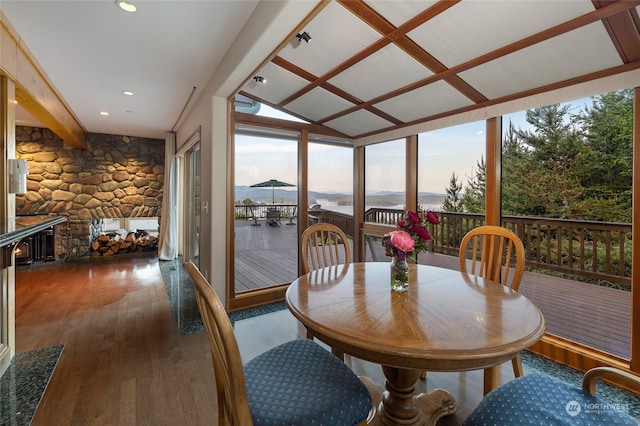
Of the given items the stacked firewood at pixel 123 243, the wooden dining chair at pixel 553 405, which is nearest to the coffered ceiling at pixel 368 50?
the wooden dining chair at pixel 553 405

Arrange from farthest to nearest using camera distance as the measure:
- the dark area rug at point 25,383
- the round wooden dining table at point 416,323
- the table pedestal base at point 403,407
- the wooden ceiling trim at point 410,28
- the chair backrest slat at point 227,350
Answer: the wooden ceiling trim at point 410,28, the dark area rug at point 25,383, the table pedestal base at point 403,407, the round wooden dining table at point 416,323, the chair backrest slat at point 227,350

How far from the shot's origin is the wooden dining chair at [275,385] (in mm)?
848

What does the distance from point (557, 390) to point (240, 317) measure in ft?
8.43

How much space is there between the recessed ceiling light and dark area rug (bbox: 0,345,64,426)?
2.54 meters

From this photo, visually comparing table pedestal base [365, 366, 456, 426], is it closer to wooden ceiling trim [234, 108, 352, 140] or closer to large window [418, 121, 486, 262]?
large window [418, 121, 486, 262]

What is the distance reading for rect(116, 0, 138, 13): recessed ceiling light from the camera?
1.82 m

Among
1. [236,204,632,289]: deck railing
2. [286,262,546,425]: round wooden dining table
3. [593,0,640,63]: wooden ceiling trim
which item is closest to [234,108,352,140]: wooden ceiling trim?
[236,204,632,289]: deck railing

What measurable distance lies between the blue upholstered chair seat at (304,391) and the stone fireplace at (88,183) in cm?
591

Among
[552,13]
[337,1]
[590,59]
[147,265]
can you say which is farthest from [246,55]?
[147,265]

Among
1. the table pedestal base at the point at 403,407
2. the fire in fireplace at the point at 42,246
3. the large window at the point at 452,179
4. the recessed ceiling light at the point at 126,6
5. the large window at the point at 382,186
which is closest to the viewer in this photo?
the table pedestal base at the point at 403,407

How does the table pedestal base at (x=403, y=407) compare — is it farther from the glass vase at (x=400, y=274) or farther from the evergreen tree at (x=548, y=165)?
the evergreen tree at (x=548, y=165)

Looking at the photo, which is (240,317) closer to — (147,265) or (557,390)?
(557,390)

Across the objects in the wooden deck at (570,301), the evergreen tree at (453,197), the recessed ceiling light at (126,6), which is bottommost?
the wooden deck at (570,301)

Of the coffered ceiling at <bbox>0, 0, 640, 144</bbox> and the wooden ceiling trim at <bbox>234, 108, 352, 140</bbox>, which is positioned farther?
the wooden ceiling trim at <bbox>234, 108, 352, 140</bbox>
